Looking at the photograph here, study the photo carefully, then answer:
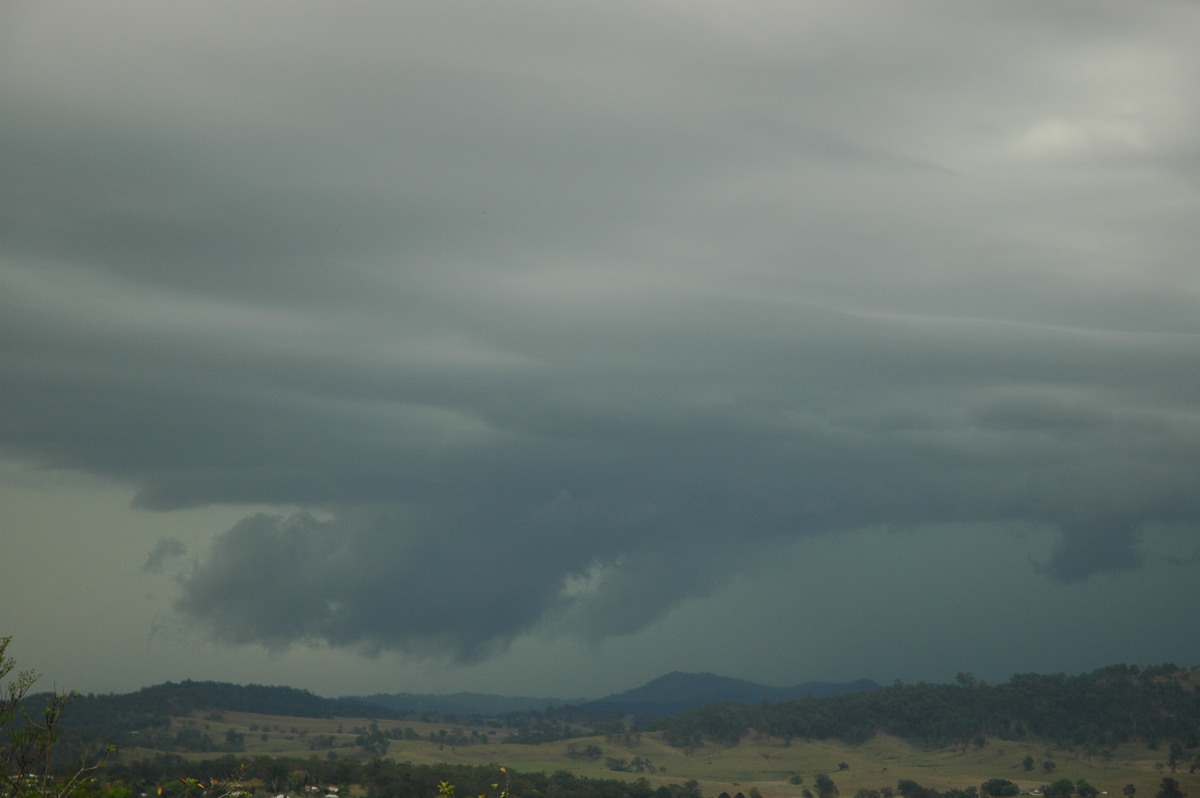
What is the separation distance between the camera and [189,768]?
145750 mm

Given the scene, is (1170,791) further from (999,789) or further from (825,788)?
(825,788)

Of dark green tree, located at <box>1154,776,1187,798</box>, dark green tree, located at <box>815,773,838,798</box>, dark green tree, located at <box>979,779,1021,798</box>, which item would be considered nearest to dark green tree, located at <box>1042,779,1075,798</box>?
dark green tree, located at <box>979,779,1021,798</box>

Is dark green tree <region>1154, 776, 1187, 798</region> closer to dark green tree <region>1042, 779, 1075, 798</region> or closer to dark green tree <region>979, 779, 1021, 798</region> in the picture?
dark green tree <region>1042, 779, 1075, 798</region>

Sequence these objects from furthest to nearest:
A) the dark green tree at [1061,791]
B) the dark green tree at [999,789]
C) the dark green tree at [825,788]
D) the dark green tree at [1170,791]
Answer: the dark green tree at [825,788] → the dark green tree at [999,789] → the dark green tree at [1061,791] → the dark green tree at [1170,791]

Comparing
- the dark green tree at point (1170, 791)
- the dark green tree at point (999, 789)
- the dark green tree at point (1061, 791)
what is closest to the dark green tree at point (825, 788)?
the dark green tree at point (999, 789)

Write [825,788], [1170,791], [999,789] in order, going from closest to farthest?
1. [1170,791]
2. [999,789]
3. [825,788]

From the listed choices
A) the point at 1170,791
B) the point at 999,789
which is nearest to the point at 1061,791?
the point at 999,789

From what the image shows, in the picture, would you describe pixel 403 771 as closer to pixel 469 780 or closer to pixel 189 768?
pixel 469 780

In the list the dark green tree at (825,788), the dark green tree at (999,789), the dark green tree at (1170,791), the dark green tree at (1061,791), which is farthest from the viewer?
the dark green tree at (825,788)

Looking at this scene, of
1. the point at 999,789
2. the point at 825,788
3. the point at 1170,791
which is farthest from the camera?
the point at 825,788

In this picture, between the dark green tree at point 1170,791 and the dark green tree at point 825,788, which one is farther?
the dark green tree at point 825,788

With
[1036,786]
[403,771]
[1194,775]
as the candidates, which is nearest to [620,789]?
[403,771]

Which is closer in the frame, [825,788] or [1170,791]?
[1170,791]

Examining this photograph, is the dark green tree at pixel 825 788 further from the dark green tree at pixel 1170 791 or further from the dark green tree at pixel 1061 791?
the dark green tree at pixel 1170 791
